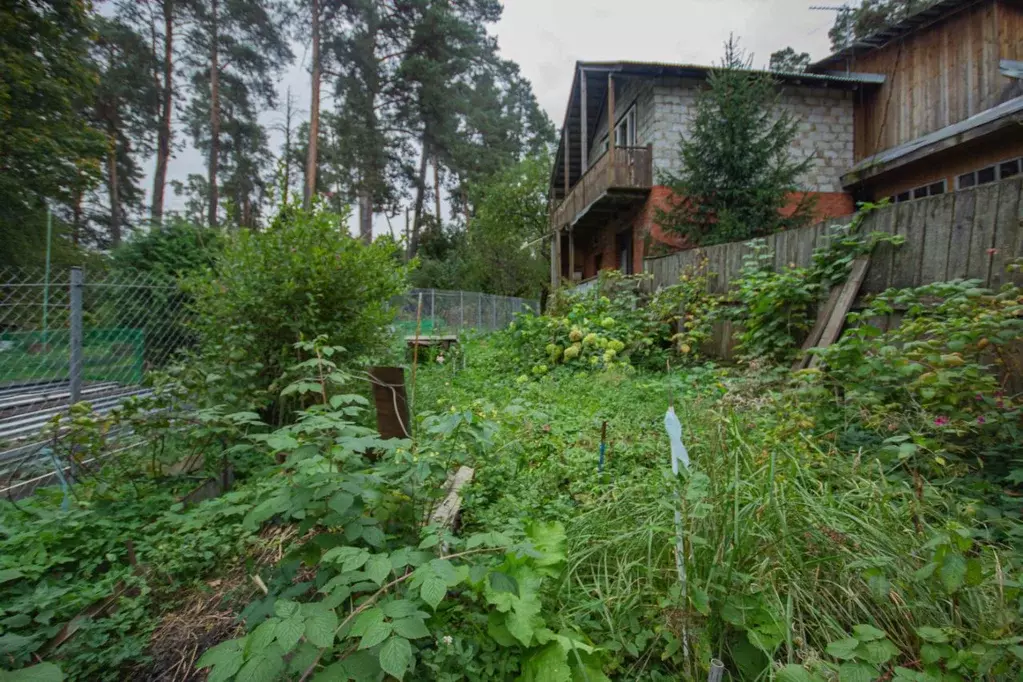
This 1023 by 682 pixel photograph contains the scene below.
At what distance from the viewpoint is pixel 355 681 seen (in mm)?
1106

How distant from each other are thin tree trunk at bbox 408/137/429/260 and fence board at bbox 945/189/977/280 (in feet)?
68.0

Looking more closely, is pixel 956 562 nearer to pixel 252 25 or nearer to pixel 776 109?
pixel 776 109

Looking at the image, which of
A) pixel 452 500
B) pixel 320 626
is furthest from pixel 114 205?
pixel 320 626

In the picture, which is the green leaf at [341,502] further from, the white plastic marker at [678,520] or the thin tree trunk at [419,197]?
the thin tree trunk at [419,197]

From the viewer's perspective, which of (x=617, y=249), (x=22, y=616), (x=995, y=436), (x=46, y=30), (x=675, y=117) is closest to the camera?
(x=22, y=616)

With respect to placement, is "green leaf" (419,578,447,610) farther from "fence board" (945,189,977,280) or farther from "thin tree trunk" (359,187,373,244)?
"thin tree trunk" (359,187,373,244)

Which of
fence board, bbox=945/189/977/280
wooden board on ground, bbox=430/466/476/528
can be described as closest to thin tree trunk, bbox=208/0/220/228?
wooden board on ground, bbox=430/466/476/528

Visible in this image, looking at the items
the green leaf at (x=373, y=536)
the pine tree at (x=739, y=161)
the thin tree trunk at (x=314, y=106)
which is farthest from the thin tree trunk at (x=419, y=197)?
the green leaf at (x=373, y=536)

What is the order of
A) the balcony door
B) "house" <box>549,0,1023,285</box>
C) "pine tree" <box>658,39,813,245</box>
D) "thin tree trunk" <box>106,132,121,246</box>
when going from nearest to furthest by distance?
"house" <box>549,0,1023,285</box>
"pine tree" <box>658,39,813,245</box>
the balcony door
"thin tree trunk" <box>106,132,121,246</box>

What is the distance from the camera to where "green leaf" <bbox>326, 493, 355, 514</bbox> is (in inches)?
52.8

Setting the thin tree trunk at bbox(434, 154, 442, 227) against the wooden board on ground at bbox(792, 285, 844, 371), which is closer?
the wooden board on ground at bbox(792, 285, 844, 371)

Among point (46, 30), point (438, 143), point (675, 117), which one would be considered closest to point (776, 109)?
point (675, 117)

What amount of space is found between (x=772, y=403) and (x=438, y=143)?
22.0m

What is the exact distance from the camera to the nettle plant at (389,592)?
1.04m
